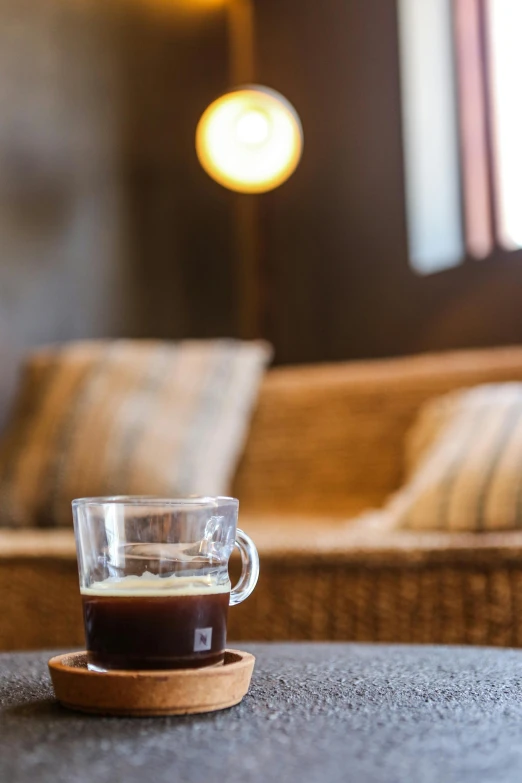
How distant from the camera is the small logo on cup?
0.57m

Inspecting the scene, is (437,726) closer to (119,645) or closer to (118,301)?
(119,645)

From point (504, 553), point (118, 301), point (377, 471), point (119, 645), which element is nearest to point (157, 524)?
point (119, 645)

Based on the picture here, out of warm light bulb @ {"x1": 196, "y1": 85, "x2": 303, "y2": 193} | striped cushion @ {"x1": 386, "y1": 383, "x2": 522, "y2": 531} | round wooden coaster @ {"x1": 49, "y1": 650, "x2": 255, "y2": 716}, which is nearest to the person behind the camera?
round wooden coaster @ {"x1": 49, "y1": 650, "x2": 255, "y2": 716}

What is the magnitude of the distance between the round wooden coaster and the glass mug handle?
85mm

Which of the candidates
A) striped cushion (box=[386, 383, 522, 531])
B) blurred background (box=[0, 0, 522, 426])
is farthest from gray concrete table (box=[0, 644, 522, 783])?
blurred background (box=[0, 0, 522, 426])

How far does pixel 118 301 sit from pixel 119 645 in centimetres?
255

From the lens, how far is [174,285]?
328 cm

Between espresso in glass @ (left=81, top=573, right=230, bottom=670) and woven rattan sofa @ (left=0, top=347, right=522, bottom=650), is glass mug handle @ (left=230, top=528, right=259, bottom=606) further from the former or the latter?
woven rattan sofa @ (left=0, top=347, right=522, bottom=650)

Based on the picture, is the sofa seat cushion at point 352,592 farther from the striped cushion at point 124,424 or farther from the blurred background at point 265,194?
the blurred background at point 265,194

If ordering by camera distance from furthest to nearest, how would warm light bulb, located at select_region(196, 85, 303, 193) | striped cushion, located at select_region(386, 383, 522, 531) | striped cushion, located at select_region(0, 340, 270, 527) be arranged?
warm light bulb, located at select_region(196, 85, 303, 193) < striped cushion, located at select_region(0, 340, 270, 527) < striped cushion, located at select_region(386, 383, 522, 531)

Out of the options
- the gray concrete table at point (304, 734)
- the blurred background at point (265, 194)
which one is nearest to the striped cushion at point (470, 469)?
the gray concrete table at point (304, 734)

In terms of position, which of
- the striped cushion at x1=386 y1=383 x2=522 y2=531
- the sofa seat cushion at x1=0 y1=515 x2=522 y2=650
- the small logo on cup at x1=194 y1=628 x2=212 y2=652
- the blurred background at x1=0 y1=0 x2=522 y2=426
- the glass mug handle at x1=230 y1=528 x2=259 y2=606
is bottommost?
the sofa seat cushion at x1=0 y1=515 x2=522 y2=650

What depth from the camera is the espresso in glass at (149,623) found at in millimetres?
559

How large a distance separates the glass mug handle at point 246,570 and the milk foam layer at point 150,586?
0.18 ft
